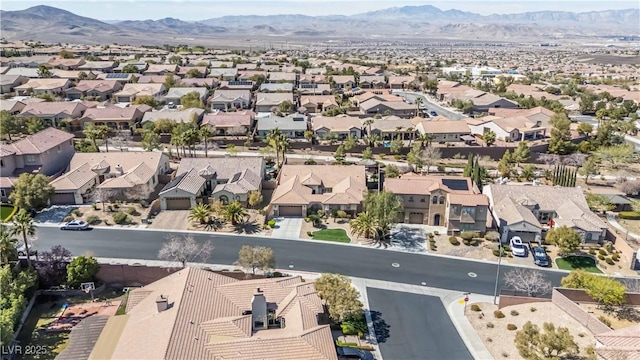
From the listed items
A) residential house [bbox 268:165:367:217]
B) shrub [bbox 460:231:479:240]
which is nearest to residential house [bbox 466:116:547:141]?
residential house [bbox 268:165:367:217]

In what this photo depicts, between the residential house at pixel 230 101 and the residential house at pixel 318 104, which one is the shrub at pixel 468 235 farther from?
the residential house at pixel 230 101

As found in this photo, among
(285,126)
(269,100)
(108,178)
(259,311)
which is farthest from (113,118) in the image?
(259,311)

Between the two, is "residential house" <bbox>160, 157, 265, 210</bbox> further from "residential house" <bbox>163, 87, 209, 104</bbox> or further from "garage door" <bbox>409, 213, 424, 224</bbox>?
"residential house" <bbox>163, 87, 209, 104</bbox>

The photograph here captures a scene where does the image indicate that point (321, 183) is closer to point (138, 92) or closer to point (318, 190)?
point (318, 190)

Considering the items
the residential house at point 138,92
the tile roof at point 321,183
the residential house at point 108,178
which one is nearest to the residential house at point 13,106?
the residential house at point 138,92

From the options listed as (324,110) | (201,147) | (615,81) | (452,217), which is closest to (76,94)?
(201,147)
